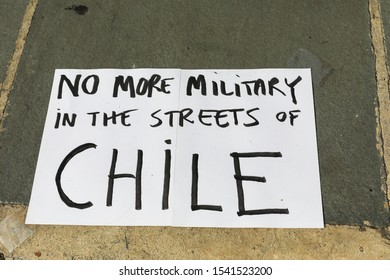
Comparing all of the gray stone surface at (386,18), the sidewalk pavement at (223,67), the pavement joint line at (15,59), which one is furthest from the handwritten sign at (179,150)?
the gray stone surface at (386,18)

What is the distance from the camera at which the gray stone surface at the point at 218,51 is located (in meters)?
1.67

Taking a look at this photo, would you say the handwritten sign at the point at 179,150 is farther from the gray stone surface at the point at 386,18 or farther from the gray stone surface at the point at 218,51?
the gray stone surface at the point at 386,18

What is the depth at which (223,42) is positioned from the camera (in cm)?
193

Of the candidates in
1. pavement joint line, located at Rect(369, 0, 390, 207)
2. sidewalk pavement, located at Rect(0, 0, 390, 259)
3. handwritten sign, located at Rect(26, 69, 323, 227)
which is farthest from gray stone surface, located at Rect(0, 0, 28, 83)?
pavement joint line, located at Rect(369, 0, 390, 207)

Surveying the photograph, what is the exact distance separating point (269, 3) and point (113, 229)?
4.06ft

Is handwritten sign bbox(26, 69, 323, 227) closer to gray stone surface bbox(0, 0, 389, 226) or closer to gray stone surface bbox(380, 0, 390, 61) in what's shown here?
gray stone surface bbox(0, 0, 389, 226)

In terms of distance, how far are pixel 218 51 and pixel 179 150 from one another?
52 centimetres

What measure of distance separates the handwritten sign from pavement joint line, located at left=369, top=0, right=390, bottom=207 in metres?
0.26

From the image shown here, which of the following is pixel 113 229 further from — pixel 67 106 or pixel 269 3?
pixel 269 3

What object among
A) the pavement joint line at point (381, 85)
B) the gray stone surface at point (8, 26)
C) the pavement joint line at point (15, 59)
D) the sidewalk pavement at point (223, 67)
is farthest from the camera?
the gray stone surface at point (8, 26)

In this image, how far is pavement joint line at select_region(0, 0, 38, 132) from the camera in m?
1.84

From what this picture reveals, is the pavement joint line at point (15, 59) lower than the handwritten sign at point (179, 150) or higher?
higher

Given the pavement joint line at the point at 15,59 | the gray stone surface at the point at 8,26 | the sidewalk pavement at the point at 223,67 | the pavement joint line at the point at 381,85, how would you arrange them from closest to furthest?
the sidewalk pavement at the point at 223,67, the pavement joint line at the point at 381,85, the pavement joint line at the point at 15,59, the gray stone surface at the point at 8,26

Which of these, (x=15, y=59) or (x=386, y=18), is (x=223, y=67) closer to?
(x=386, y=18)
